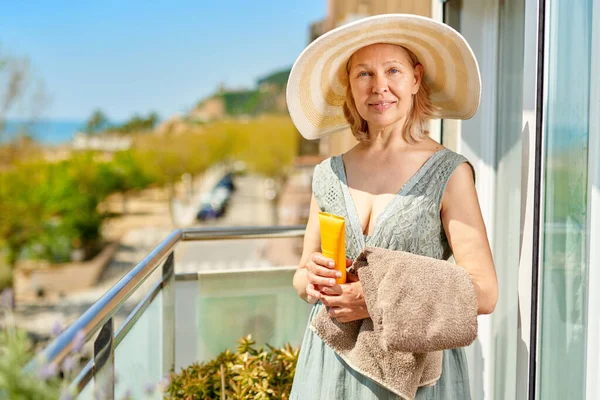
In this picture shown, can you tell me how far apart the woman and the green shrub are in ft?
2.58

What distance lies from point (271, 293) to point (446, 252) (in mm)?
1459

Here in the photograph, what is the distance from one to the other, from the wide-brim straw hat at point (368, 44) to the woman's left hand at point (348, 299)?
0.49 meters

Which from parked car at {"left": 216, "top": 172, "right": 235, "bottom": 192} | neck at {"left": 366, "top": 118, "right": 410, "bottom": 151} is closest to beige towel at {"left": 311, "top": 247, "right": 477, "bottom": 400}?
neck at {"left": 366, "top": 118, "right": 410, "bottom": 151}

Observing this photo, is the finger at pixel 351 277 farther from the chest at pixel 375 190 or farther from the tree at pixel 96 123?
the tree at pixel 96 123

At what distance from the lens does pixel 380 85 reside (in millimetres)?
1411

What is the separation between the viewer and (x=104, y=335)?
146 cm

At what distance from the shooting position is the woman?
136 cm

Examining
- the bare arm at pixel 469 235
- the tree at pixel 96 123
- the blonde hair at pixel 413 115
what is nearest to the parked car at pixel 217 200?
the tree at pixel 96 123

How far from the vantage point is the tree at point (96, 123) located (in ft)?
197

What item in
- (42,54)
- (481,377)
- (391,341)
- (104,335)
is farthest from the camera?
(42,54)

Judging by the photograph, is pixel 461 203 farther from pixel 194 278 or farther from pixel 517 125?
pixel 194 278

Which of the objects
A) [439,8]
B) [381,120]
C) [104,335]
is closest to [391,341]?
[381,120]

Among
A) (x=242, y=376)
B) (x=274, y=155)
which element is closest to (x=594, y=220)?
(x=242, y=376)

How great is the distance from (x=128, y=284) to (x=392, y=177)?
67 centimetres
